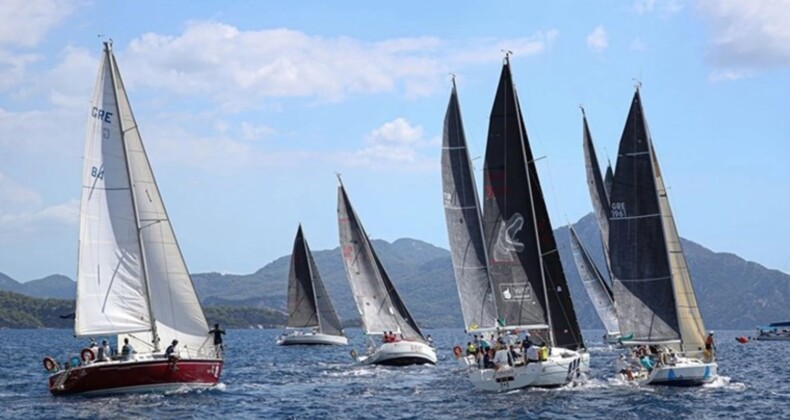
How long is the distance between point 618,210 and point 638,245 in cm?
177

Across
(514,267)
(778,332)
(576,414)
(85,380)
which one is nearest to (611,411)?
(576,414)

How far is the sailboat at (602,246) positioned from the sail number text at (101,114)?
33949mm

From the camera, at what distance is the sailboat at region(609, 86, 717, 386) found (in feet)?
151

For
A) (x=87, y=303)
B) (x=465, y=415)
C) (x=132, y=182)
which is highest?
(x=132, y=182)

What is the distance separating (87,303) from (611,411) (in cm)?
2003

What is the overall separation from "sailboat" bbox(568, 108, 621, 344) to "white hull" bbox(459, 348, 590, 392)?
24.1m

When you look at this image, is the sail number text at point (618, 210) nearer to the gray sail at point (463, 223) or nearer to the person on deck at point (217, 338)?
the gray sail at point (463, 223)

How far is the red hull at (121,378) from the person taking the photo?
134 feet

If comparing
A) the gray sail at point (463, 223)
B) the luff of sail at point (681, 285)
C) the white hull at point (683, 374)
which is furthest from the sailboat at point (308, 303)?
the white hull at point (683, 374)

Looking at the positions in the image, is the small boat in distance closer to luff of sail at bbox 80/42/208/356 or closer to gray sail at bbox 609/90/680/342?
gray sail at bbox 609/90/680/342

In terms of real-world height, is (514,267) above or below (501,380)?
above

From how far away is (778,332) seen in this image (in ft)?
437

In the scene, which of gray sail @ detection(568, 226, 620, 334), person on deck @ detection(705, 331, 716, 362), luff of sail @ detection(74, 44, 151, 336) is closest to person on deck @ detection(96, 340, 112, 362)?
luff of sail @ detection(74, 44, 151, 336)

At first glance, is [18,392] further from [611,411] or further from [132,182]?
[611,411]
